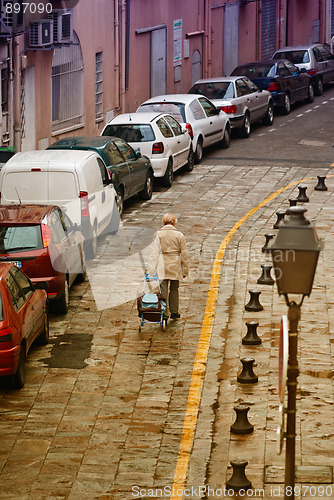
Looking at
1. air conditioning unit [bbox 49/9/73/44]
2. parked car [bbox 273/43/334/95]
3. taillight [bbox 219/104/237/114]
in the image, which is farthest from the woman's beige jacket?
parked car [bbox 273/43/334/95]

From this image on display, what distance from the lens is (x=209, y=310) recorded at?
1293 centimetres

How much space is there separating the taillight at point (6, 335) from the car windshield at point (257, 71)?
21.8m

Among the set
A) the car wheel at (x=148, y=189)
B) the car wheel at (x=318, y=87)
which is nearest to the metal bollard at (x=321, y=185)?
the car wheel at (x=148, y=189)

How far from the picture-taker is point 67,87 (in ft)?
82.7

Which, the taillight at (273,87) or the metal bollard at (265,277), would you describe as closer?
the metal bollard at (265,277)

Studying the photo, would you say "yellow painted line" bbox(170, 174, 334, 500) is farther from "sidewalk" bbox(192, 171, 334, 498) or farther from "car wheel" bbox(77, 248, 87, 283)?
"car wheel" bbox(77, 248, 87, 283)

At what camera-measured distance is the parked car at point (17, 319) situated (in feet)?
32.5

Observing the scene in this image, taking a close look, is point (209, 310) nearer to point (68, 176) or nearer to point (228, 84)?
point (68, 176)

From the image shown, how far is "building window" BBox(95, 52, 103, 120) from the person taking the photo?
2698 cm

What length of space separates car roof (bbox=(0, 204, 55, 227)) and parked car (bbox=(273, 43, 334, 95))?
22938mm

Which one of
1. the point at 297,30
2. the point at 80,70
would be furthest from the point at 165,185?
the point at 297,30

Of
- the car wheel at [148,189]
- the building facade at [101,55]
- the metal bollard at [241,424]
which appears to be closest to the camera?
the metal bollard at [241,424]

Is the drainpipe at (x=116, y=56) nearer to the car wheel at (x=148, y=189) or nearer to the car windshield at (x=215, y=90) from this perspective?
the car windshield at (x=215, y=90)

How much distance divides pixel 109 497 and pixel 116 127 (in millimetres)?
13647
